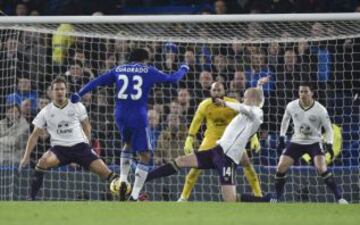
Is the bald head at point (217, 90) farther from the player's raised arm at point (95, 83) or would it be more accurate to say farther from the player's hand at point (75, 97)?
the player's hand at point (75, 97)

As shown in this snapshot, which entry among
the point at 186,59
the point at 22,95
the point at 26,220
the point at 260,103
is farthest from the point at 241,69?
the point at 26,220

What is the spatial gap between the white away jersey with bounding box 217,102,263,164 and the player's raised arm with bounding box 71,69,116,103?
1716 mm

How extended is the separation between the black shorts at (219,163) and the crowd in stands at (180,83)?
1.52 metres

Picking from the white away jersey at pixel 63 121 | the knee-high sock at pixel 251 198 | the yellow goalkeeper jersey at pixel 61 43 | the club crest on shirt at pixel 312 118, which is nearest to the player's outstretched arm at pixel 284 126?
the club crest on shirt at pixel 312 118

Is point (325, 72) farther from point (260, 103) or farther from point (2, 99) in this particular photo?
point (2, 99)

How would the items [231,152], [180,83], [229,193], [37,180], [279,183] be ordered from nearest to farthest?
[229,193]
[231,152]
[37,180]
[279,183]
[180,83]

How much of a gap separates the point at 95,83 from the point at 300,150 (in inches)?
129

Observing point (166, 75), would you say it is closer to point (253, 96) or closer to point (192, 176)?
point (253, 96)

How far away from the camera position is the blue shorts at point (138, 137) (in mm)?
14773

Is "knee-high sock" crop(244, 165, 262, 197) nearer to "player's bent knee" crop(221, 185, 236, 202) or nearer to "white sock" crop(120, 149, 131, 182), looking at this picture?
"player's bent knee" crop(221, 185, 236, 202)

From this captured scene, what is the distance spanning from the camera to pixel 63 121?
51.6 ft

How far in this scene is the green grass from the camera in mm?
10859

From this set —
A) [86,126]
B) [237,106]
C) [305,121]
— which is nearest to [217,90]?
[237,106]

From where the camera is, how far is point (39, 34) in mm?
18000
